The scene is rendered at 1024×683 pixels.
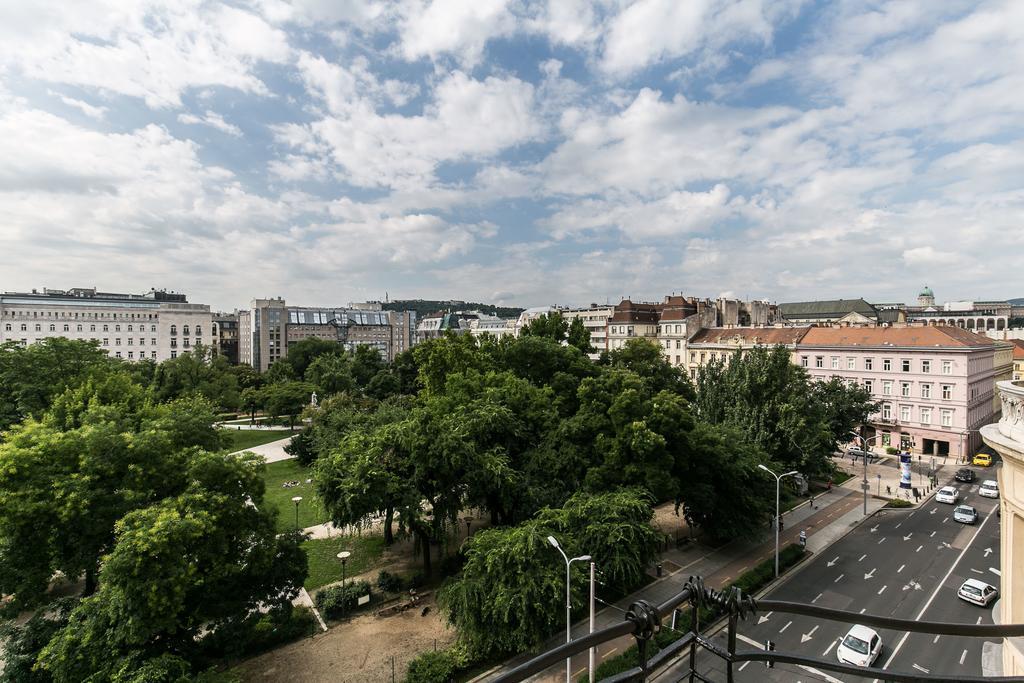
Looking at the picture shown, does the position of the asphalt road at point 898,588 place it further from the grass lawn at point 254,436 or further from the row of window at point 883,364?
the grass lawn at point 254,436

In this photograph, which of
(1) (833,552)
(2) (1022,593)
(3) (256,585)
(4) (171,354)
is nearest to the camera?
(2) (1022,593)

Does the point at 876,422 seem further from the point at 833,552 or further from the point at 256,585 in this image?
the point at 256,585

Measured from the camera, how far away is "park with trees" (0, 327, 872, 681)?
15328 mm

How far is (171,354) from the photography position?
93062mm

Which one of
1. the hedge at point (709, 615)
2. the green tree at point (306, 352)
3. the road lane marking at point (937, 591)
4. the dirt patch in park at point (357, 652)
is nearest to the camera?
the hedge at point (709, 615)

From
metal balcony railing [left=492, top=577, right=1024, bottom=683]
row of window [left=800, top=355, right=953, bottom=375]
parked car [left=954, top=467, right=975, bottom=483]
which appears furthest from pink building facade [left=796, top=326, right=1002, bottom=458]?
metal balcony railing [left=492, top=577, right=1024, bottom=683]

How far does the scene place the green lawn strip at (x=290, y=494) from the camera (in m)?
32.8

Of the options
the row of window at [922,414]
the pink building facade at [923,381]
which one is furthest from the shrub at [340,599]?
the row of window at [922,414]

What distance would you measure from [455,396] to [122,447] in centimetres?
1680

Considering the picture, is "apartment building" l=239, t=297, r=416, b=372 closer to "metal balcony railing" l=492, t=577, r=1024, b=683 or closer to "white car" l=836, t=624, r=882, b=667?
"white car" l=836, t=624, r=882, b=667

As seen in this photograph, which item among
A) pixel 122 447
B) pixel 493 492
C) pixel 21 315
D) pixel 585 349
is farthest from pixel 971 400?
pixel 21 315

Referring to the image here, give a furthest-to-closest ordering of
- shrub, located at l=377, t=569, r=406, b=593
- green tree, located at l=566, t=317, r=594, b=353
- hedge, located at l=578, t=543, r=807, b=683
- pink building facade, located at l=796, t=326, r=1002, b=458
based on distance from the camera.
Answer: green tree, located at l=566, t=317, r=594, b=353
pink building facade, located at l=796, t=326, r=1002, b=458
shrub, located at l=377, t=569, r=406, b=593
hedge, located at l=578, t=543, r=807, b=683

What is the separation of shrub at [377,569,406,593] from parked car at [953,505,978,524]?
36.2m

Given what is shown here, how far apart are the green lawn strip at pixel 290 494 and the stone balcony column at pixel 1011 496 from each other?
2349cm
